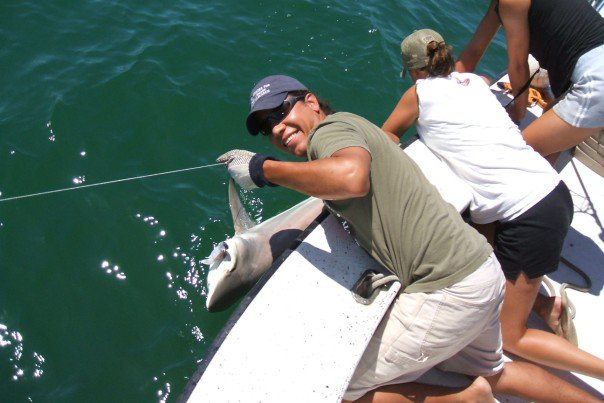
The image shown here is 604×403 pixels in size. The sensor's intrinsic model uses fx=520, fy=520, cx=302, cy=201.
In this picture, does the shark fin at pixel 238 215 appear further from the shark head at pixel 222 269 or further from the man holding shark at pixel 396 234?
the man holding shark at pixel 396 234

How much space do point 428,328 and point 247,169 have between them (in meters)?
1.24

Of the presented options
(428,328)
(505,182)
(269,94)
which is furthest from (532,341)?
(269,94)

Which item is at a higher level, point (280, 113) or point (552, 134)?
point (280, 113)

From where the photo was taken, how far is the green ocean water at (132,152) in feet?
12.8

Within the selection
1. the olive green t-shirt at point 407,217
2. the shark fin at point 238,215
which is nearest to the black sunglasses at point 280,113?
the olive green t-shirt at point 407,217

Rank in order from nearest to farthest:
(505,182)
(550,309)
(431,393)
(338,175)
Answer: (338,175), (431,393), (505,182), (550,309)

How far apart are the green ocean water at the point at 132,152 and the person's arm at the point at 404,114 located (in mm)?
1693

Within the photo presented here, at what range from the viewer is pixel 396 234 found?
95.2 inches

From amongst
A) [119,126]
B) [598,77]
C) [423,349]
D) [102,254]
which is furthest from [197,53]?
[423,349]

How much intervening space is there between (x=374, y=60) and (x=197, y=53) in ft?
7.58

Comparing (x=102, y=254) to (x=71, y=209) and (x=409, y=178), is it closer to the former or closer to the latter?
(x=71, y=209)

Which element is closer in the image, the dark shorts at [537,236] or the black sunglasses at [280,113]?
the black sunglasses at [280,113]

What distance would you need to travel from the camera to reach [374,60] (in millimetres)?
6922

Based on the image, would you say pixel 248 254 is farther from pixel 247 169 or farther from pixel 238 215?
pixel 238 215
